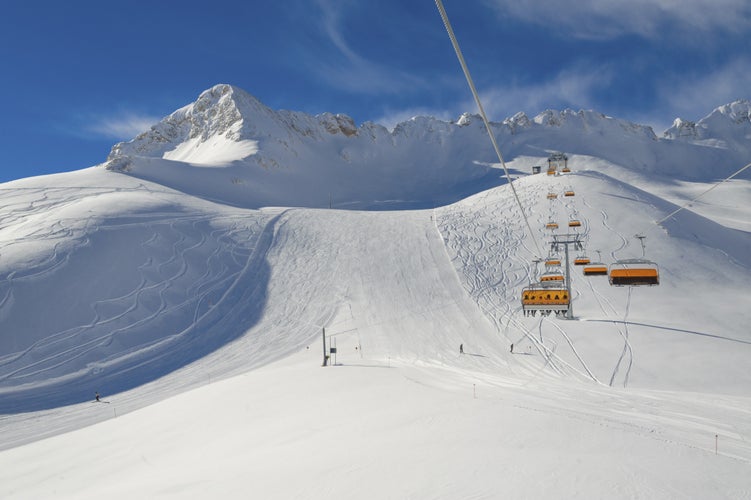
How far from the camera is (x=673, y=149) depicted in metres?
120

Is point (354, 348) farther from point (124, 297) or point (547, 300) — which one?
point (124, 297)

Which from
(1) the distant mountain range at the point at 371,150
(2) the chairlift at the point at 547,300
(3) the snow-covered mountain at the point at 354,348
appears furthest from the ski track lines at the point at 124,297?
(1) the distant mountain range at the point at 371,150

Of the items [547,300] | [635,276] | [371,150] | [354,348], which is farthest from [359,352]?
[371,150]

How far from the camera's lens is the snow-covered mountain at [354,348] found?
7.34 meters

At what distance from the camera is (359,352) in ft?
77.5

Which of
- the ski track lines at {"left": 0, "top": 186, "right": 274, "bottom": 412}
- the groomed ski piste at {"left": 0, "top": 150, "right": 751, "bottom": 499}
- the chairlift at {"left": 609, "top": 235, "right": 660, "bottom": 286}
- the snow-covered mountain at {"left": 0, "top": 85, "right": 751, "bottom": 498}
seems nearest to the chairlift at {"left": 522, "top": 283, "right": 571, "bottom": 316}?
the chairlift at {"left": 609, "top": 235, "right": 660, "bottom": 286}

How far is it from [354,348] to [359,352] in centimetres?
86

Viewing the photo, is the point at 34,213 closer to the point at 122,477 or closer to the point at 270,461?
the point at 122,477

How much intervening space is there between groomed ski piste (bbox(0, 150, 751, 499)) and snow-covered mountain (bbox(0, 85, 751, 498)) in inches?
3.7

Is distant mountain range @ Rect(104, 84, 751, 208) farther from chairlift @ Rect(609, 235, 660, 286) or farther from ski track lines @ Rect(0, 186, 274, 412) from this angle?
chairlift @ Rect(609, 235, 660, 286)

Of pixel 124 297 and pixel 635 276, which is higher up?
pixel 635 276

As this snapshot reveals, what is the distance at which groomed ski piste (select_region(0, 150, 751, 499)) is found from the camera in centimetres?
725

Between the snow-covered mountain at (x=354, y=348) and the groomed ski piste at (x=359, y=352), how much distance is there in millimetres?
95

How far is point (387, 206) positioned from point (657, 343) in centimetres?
6178
